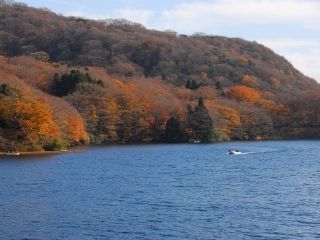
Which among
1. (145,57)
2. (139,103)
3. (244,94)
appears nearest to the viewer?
(139,103)

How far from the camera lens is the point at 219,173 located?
173 ft

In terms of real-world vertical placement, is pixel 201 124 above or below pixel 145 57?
below

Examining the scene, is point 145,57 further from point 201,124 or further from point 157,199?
point 157,199

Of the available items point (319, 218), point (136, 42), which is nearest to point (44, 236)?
point (319, 218)

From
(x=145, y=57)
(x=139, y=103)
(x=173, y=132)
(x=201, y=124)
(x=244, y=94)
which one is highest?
(x=145, y=57)

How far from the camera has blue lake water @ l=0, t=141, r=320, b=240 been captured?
28.8m

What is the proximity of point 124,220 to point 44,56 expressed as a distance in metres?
143

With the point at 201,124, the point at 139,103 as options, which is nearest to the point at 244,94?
the point at 201,124

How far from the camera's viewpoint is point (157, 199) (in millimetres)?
37656

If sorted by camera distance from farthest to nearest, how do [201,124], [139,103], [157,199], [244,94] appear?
[244,94], [139,103], [201,124], [157,199]

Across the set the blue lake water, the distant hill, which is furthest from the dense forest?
the blue lake water

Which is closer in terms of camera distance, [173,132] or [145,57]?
[173,132]

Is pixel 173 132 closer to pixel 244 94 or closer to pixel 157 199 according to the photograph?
pixel 244 94

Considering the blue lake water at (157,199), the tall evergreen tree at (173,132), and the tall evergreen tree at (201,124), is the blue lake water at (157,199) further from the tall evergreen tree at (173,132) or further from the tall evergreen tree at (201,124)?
the tall evergreen tree at (173,132)
